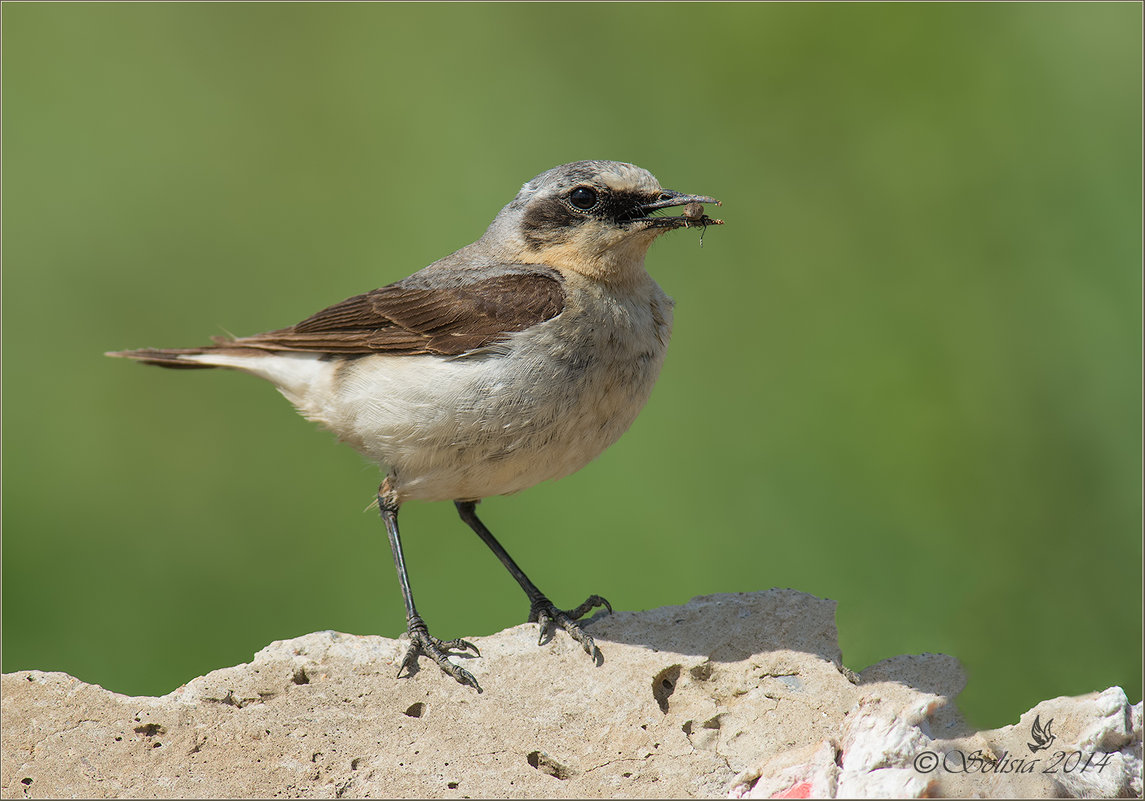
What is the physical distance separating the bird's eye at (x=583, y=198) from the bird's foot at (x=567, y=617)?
2352 mm

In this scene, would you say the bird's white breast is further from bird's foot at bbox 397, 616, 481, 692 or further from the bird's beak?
bird's foot at bbox 397, 616, 481, 692

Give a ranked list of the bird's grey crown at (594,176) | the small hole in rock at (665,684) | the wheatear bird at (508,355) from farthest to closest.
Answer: the bird's grey crown at (594,176), the wheatear bird at (508,355), the small hole in rock at (665,684)

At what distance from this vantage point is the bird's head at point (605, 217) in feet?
20.8

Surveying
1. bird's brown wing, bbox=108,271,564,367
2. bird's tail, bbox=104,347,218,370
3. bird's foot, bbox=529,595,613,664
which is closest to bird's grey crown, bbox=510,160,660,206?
bird's brown wing, bbox=108,271,564,367

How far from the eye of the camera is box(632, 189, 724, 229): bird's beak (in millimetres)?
6262

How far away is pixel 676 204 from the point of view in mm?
6324

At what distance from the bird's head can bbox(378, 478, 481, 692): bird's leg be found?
5.86 ft

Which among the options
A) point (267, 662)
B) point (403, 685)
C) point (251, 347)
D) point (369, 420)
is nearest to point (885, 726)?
point (403, 685)

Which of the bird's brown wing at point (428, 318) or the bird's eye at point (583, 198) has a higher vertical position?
the bird's eye at point (583, 198)

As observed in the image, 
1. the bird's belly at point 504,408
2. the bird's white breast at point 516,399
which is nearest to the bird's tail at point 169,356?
the bird's white breast at point 516,399

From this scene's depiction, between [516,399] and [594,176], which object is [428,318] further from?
[594,176]

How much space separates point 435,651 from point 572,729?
96cm

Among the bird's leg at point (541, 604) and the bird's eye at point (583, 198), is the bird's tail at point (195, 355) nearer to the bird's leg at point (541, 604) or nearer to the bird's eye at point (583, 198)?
the bird's leg at point (541, 604)

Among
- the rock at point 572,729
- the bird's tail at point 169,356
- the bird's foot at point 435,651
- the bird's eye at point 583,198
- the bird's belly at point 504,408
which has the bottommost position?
the rock at point 572,729
